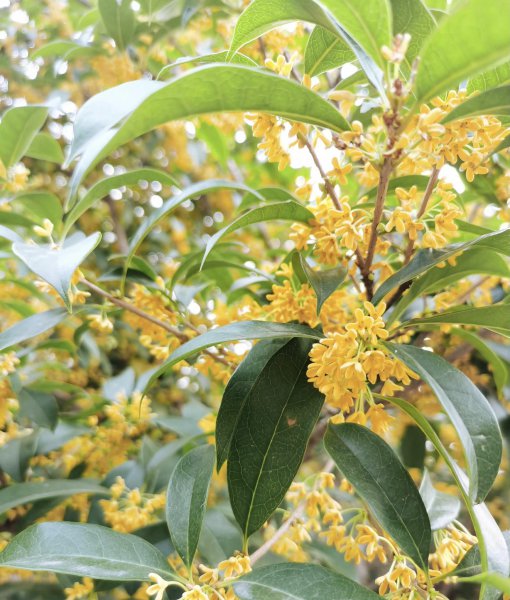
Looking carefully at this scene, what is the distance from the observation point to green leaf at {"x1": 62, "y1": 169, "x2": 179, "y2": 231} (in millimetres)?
812

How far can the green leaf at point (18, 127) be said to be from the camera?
1068mm

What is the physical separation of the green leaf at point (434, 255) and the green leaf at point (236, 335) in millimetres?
138

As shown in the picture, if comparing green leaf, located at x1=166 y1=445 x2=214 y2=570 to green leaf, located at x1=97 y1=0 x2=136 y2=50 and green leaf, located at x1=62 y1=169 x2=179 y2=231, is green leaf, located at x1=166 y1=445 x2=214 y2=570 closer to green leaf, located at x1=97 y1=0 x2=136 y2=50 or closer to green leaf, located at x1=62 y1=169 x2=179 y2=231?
green leaf, located at x1=62 y1=169 x2=179 y2=231

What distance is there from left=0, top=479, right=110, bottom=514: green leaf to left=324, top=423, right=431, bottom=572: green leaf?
2.31 feet

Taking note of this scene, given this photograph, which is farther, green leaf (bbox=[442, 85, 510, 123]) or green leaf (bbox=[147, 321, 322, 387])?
green leaf (bbox=[147, 321, 322, 387])

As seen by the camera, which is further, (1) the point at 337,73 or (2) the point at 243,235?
(2) the point at 243,235

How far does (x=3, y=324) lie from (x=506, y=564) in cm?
203

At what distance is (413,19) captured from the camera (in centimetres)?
79

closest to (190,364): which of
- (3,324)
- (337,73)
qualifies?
(337,73)

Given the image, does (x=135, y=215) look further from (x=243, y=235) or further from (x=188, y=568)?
(x=188, y=568)

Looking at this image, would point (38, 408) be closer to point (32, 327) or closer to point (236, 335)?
point (32, 327)

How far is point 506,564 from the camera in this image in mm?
727

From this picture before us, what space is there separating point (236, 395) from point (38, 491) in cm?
64

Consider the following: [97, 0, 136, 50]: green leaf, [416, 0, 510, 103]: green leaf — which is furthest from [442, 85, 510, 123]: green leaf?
[97, 0, 136, 50]: green leaf
